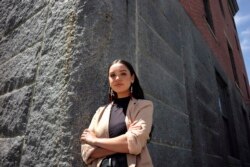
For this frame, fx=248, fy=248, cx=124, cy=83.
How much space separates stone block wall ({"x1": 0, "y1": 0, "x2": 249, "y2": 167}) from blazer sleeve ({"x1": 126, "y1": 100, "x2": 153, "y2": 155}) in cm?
54

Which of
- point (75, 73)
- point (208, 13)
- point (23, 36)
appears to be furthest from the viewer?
point (208, 13)

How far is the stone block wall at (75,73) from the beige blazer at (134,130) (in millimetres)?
264

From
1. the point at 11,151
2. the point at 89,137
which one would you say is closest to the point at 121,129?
the point at 89,137

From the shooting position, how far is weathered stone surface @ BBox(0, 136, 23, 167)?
2.10 meters

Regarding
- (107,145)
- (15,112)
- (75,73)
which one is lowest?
(107,145)

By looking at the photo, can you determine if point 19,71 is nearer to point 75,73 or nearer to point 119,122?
point 75,73

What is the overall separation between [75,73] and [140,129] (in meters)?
0.80

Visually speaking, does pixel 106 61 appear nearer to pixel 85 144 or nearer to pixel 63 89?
pixel 63 89

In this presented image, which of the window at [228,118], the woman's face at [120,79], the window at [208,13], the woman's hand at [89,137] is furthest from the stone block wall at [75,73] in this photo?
the window at [208,13]

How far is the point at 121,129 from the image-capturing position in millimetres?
1517

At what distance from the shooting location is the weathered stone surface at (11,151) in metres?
2.10

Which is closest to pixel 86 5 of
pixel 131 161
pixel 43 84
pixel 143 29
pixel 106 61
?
pixel 106 61

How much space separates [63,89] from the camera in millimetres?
1940

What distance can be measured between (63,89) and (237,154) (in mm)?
7204
